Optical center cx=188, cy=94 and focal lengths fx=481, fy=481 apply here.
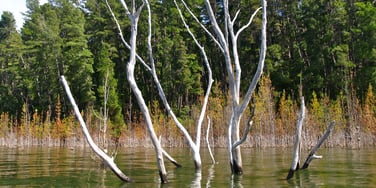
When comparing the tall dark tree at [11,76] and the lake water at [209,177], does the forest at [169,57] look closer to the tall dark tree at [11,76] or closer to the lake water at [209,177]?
the tall dark tree at [11,76]

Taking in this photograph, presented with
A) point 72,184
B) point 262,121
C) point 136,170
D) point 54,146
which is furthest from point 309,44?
point 72,184

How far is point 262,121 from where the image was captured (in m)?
26.2

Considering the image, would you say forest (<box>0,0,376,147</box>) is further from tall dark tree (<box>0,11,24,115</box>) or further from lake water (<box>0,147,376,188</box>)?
lake water (<box>0,147,376,188</box>)

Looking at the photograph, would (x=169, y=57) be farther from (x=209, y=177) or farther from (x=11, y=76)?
(x=209, y=177)

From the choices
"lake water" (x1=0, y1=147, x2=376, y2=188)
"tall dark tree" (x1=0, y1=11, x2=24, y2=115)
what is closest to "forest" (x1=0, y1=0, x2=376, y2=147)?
"tall dark tree" (x1=0, y1=11, x2=24, y2=115)

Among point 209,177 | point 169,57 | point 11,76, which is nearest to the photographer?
point 209,177

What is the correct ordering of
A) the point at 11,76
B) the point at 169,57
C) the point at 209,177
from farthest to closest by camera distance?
the point at 11,76
the point at 169,57
the point at 209,177

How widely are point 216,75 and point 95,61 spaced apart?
41.3 feet

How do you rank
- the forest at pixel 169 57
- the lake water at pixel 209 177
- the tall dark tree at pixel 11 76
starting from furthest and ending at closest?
the tall dark tree at pixel 11 76 < the forest at pixel 169 57 < the lake water at pixel 209 177

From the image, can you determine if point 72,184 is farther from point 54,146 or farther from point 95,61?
point 95,61

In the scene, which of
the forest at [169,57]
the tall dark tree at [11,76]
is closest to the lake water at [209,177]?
the forest at [169,57]

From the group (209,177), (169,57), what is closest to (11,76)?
(169,57)

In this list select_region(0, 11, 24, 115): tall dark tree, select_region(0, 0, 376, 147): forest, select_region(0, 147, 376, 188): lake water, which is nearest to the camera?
select_region(0, 147, 376, 188): lake water

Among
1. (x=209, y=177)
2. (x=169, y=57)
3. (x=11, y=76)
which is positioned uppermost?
(x=169, y=57)
